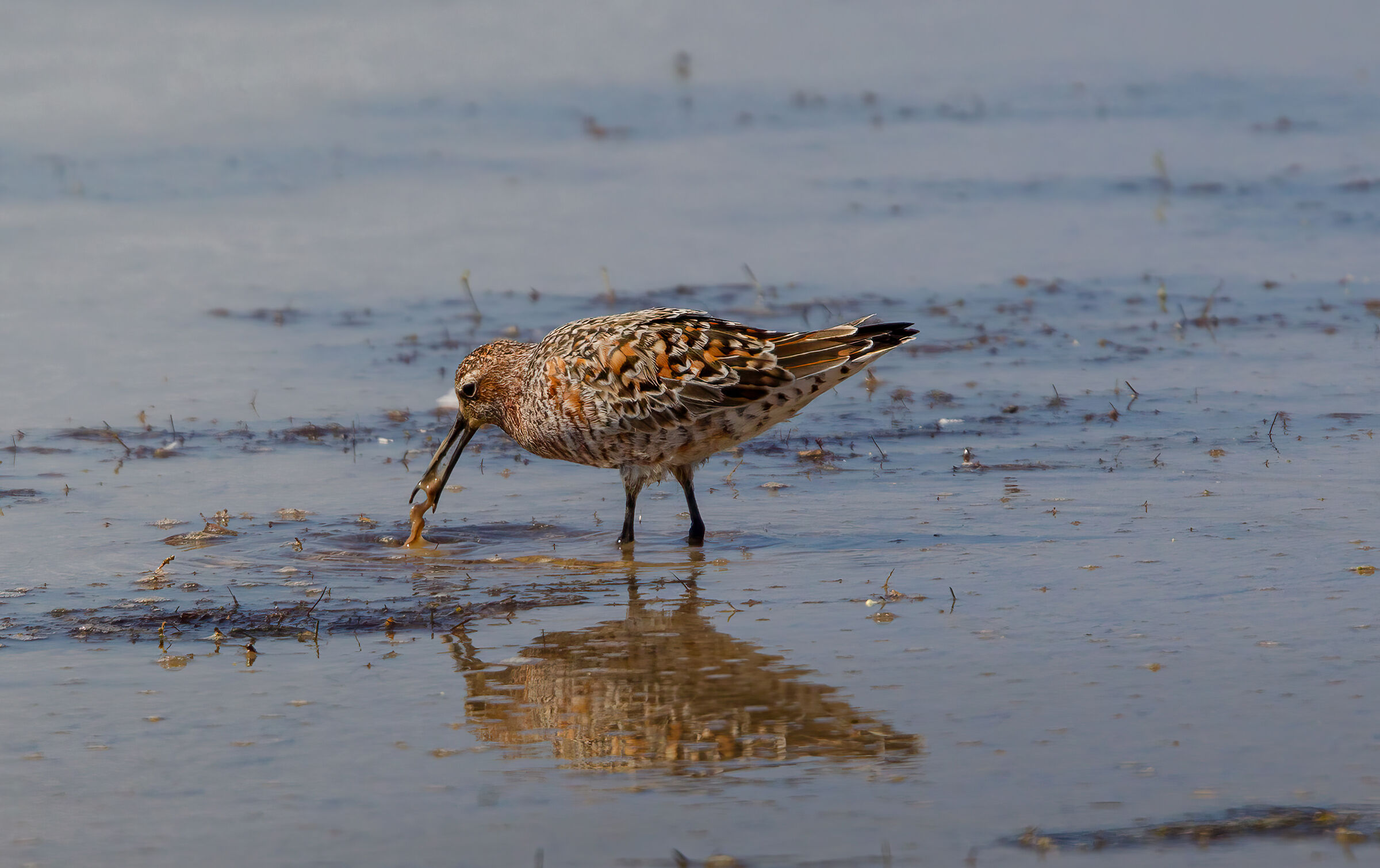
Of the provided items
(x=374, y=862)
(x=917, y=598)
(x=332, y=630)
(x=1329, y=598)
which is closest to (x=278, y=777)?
(x=374, y=862)

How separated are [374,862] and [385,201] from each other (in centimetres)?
1656

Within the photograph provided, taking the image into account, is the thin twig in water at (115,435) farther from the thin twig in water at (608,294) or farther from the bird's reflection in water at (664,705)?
the thin twig in water at (608,294)

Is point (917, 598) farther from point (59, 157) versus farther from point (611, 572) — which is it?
point (59, 157)

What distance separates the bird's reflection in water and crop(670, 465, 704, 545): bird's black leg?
1.61m

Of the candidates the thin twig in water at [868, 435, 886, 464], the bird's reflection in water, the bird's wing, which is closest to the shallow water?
the bird's reflection in water

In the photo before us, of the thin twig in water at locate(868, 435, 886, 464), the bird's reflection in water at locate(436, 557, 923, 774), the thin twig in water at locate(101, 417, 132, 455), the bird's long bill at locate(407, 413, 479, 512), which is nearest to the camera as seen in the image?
the bird's reflection in water at locate(436, 557, 923, 774)

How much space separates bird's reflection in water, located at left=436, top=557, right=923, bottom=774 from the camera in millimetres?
5766

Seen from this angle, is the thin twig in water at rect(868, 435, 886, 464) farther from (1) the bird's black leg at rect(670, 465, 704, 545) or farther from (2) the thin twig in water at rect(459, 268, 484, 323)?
(2) the thin twig in water at rect(459, 268, 484, 323)

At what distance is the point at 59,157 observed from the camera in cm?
2280

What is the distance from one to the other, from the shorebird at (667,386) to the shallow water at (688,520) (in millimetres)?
444

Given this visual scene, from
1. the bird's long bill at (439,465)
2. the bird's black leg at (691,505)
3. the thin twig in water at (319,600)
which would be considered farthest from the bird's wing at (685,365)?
the thin twig in water at (319,600)

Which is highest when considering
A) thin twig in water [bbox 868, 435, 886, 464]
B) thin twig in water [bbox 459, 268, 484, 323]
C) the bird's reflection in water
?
thin twig in water [bbox 459, 268, 484, 323]

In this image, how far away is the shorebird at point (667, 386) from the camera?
9.08m

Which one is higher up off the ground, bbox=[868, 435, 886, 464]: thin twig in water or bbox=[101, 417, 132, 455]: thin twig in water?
bbox=[101, 417, 132, 455]: thin twig in water
